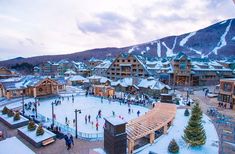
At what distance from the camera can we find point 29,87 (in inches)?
1730

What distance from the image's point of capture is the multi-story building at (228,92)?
35.0 m

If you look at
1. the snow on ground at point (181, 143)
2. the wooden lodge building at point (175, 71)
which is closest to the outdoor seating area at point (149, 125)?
the snow on ground at point (181, 143)

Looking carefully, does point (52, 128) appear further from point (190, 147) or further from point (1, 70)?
point (1, 70)

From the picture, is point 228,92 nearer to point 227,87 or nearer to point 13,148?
point 227,87

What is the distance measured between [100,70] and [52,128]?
53986mm

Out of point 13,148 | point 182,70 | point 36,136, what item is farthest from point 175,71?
point 13,148

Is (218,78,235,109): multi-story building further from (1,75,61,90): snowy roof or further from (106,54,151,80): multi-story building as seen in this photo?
(1,75,61,90): snowy roof

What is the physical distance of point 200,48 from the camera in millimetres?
192000

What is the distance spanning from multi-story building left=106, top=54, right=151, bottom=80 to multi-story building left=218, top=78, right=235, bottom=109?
2705 cm

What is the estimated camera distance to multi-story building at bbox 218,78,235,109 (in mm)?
35028

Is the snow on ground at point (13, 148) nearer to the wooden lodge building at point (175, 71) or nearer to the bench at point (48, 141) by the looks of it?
the bench at point (48, 141)

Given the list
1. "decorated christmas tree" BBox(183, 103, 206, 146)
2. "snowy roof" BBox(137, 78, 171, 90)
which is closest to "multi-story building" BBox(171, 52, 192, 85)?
"snowy roof" BBox(137, 78, 171, 90)

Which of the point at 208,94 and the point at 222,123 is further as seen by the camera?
the point at 208,94

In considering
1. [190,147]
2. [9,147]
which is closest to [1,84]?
[9,147]
